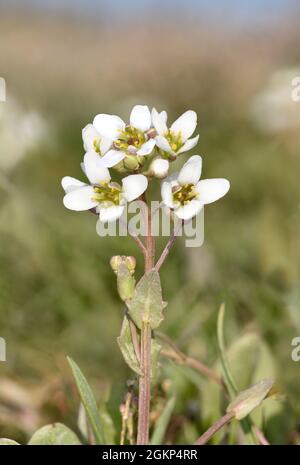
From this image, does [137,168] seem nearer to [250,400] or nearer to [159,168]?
[159,168]

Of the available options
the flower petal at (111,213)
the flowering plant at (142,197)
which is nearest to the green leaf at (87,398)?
the flowering plant at (142,197)

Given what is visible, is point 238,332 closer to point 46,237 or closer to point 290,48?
point 46,237

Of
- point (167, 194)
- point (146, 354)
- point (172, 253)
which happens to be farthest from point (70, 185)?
point (172, 253)

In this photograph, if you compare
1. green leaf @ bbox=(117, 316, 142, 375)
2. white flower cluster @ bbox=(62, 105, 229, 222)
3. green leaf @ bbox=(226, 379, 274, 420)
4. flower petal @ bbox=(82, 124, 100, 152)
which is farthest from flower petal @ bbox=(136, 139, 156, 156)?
green leaf @ bbox=(226, 379, 274, 420)

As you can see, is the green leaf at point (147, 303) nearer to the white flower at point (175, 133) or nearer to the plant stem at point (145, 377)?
the plant stem at point (145, 377)

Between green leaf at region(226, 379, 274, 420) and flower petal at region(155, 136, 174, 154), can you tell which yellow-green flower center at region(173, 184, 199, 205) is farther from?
green leaf at region(226, 379, 274, 420)
